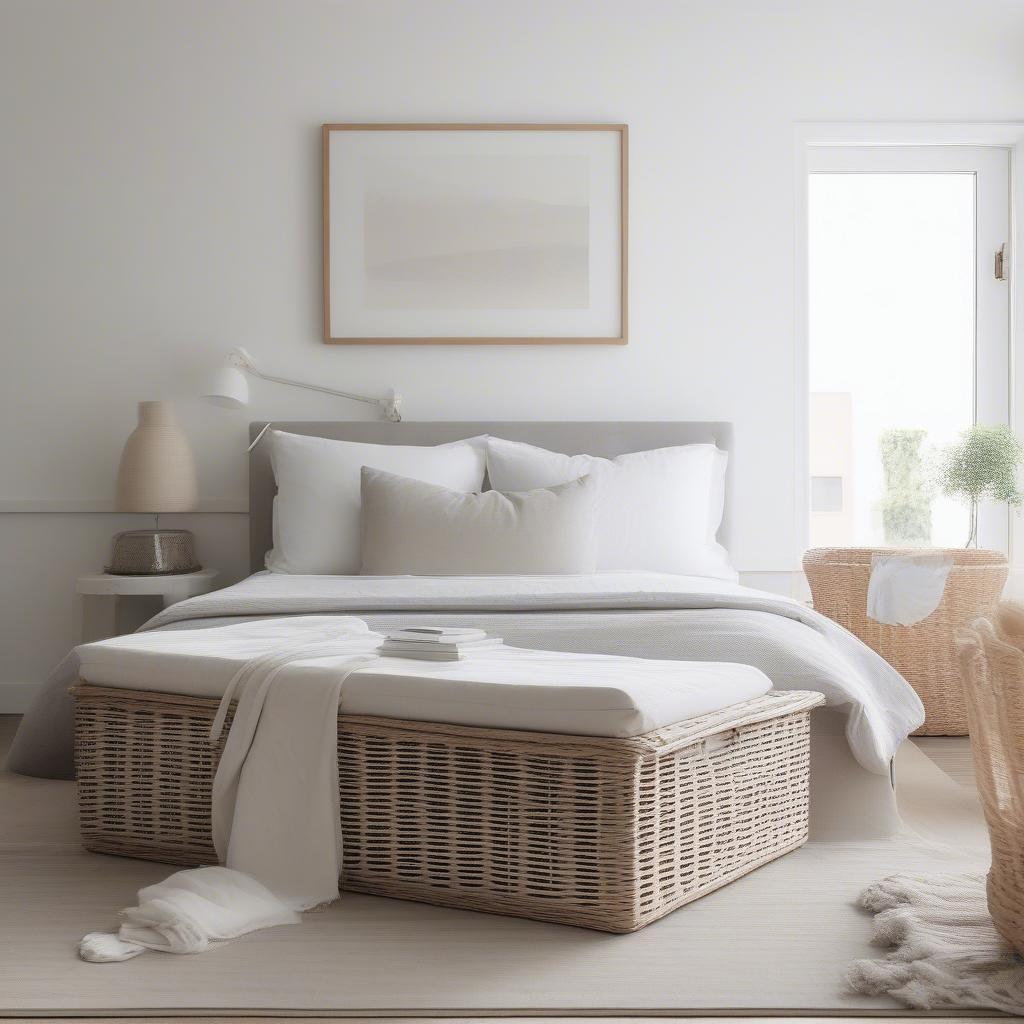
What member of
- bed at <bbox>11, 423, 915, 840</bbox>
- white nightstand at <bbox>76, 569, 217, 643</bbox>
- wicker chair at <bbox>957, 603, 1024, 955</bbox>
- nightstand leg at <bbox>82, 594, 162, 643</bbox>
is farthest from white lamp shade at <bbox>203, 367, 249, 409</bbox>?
wicker chair at <bbox>957, 603, 1024, 955</bbox>

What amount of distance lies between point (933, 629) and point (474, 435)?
1.74 metres

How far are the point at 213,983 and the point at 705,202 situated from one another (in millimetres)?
3515

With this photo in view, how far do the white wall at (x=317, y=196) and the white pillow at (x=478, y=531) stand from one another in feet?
3.00

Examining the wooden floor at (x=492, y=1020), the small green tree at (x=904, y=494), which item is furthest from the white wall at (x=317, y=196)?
the wooden floor at (x=492, y=1020)

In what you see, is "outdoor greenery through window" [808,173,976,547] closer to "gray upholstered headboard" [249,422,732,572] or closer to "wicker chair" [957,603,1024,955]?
"gray upholstered headboard" [249,422,732,572]

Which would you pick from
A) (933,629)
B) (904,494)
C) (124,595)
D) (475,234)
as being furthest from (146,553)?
(904,494)

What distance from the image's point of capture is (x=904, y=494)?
15.4 feet

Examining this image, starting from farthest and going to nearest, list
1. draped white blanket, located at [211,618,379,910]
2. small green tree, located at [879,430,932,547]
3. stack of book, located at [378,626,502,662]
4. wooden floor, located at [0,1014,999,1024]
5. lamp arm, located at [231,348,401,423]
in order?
small green tree, located at [879,430,932,547]
lamp arm, located at [231,348,401,423]
stack of book, located at [378,626,502,662]
draped white blanket, located at [211,618,379,910]
wooden floor, located at [0,1014,999,1024]

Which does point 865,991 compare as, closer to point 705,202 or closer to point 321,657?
point 321,657

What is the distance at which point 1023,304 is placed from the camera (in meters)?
4.60

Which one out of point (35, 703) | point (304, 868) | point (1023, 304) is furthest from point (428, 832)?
point (1023, 304)

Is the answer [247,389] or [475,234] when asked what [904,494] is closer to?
[475,234]

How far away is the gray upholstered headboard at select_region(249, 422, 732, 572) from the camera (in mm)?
4391

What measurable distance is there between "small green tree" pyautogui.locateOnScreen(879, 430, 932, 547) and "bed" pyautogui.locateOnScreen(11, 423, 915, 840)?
4.70 ft
